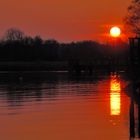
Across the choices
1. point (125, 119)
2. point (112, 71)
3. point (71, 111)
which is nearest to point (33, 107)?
point (71, 111)

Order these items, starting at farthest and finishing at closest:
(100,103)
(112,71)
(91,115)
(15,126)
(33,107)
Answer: (112,71) < (100,103) < (33,107) < (91,115) < (15,126)

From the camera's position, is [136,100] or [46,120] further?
[136,100]

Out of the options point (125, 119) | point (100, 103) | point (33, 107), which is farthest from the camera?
point (100, 103)

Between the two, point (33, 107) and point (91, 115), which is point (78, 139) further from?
point (33, 107)

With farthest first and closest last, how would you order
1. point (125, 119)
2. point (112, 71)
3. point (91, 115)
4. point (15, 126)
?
point (112, 71), point (91, 115), point (125, 119), point (15, 126)

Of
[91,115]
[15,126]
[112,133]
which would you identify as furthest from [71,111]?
[112,133]

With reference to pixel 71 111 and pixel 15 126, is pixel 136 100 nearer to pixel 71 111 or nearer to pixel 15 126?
pixel 71 111

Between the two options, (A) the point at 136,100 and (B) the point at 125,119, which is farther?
(A) the point at 136,100

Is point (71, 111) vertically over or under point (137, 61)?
under

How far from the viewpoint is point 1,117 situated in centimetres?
3697

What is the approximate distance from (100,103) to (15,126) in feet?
56.1

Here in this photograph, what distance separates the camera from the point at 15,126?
3225 centimetres

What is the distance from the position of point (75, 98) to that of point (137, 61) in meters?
27.3

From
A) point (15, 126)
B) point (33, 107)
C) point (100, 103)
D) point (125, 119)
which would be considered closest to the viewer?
point (15, 126)
